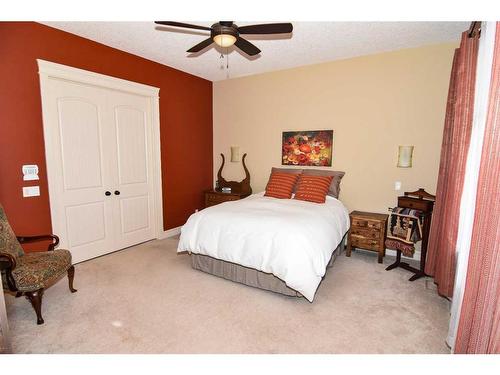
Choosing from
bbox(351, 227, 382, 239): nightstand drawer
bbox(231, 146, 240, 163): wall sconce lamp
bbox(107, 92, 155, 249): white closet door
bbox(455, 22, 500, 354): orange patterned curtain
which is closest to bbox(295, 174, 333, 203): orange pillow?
bbox(351, 227, 382, 239): nightstand drawer

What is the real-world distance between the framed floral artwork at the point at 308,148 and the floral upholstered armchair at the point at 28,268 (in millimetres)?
3460

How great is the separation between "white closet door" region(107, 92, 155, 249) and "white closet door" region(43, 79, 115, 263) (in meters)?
0.12

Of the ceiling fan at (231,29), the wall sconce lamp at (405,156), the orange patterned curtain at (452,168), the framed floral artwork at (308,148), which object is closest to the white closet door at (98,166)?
the ceiling fan at (231,29)

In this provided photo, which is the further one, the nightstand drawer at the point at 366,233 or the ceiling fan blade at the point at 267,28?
the nightstand drawer at the point at 366,233

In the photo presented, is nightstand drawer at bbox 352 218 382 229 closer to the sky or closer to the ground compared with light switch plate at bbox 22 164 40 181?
closer to the ground

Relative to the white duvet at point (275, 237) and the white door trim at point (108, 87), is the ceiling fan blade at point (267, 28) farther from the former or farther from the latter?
the white door trim at point (108, 87)

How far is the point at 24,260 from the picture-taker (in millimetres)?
2426

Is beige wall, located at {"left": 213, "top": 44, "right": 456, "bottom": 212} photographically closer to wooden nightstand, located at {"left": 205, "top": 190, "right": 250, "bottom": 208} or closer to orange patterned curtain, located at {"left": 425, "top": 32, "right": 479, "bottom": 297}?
wooden nightstand, located at {"left": 205, "top": 190, "right": 250, "bottom": 208}

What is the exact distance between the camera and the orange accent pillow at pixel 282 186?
13.2ft

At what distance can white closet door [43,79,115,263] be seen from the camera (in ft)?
10.2

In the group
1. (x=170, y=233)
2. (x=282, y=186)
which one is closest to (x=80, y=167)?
(x=170, y=233)

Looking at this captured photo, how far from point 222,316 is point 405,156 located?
317cm
